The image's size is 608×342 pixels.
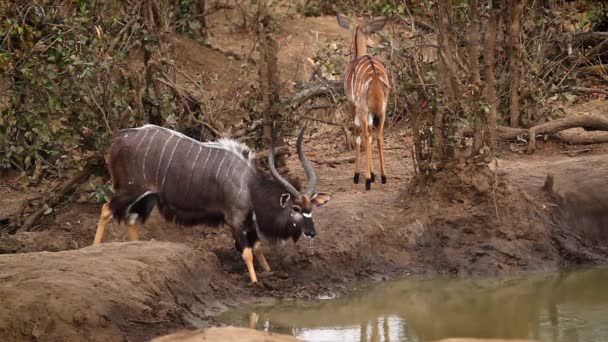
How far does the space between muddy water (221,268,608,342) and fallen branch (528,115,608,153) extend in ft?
6.63

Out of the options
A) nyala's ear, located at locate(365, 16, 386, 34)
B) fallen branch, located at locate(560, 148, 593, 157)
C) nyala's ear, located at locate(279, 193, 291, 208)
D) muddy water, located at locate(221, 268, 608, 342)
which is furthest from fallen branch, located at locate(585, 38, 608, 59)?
nyala's ear, located at locate(279, 193, 291, 208)

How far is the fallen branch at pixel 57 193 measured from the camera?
9164 millimetres

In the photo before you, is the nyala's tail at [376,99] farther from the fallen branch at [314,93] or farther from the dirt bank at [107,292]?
the dirt bank at [107,292]

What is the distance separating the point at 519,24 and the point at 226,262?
3585 mm

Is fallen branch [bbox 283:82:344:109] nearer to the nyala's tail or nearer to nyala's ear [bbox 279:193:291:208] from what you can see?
the nyala's tail

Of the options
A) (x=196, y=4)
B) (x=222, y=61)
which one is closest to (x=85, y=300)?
(x=196, y=4)

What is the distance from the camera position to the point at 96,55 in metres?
9.26

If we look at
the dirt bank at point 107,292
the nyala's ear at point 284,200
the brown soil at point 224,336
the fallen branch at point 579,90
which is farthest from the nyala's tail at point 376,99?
the brown soil at point 224,336

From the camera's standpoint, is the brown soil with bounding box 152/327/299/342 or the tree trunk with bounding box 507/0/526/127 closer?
the brown soil with bounding box 152/327/299/342

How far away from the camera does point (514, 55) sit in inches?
413

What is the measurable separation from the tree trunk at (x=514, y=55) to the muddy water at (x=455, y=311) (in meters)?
2.39

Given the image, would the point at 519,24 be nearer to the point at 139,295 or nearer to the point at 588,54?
the point at 588,54

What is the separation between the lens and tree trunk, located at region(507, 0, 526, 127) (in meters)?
10.2

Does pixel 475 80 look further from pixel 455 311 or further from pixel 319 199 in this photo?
pixel 455 311
